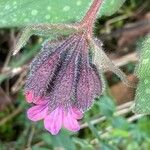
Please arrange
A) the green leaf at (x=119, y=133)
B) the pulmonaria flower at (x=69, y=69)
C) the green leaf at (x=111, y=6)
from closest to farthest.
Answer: the pulmonaria flower at (x=69, y=69) < the green leaf at (x=111, y=6) < the green leaf at (x=119, y=133)

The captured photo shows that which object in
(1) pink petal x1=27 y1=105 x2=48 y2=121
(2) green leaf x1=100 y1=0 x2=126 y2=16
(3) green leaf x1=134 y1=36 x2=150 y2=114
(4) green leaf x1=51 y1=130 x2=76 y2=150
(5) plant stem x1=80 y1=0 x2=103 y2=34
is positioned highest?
(5) plant stem x1=80 y1=0 x2=103 y2=34

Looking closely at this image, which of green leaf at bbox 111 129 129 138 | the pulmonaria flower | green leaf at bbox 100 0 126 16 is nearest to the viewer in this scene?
the pulmonaria flower

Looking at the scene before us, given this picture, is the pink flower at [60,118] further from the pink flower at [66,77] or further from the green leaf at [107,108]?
the green leaf at [107,108]

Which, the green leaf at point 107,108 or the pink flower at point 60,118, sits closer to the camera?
the pink flower at point 60,118

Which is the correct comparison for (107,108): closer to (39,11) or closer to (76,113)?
(39,11)

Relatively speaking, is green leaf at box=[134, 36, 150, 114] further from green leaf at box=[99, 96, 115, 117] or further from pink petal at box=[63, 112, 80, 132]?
green leaf at box=[99, 96, 115, 117]

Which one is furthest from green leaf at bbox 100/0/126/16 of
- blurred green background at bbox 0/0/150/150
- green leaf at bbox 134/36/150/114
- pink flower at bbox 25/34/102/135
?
pink flower at bbox 25/34/102/135

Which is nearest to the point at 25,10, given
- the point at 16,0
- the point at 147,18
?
the point at 16,0

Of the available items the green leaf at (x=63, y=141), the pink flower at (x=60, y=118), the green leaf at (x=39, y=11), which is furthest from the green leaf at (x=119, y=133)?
the pink flower at (x=60, y=118)
